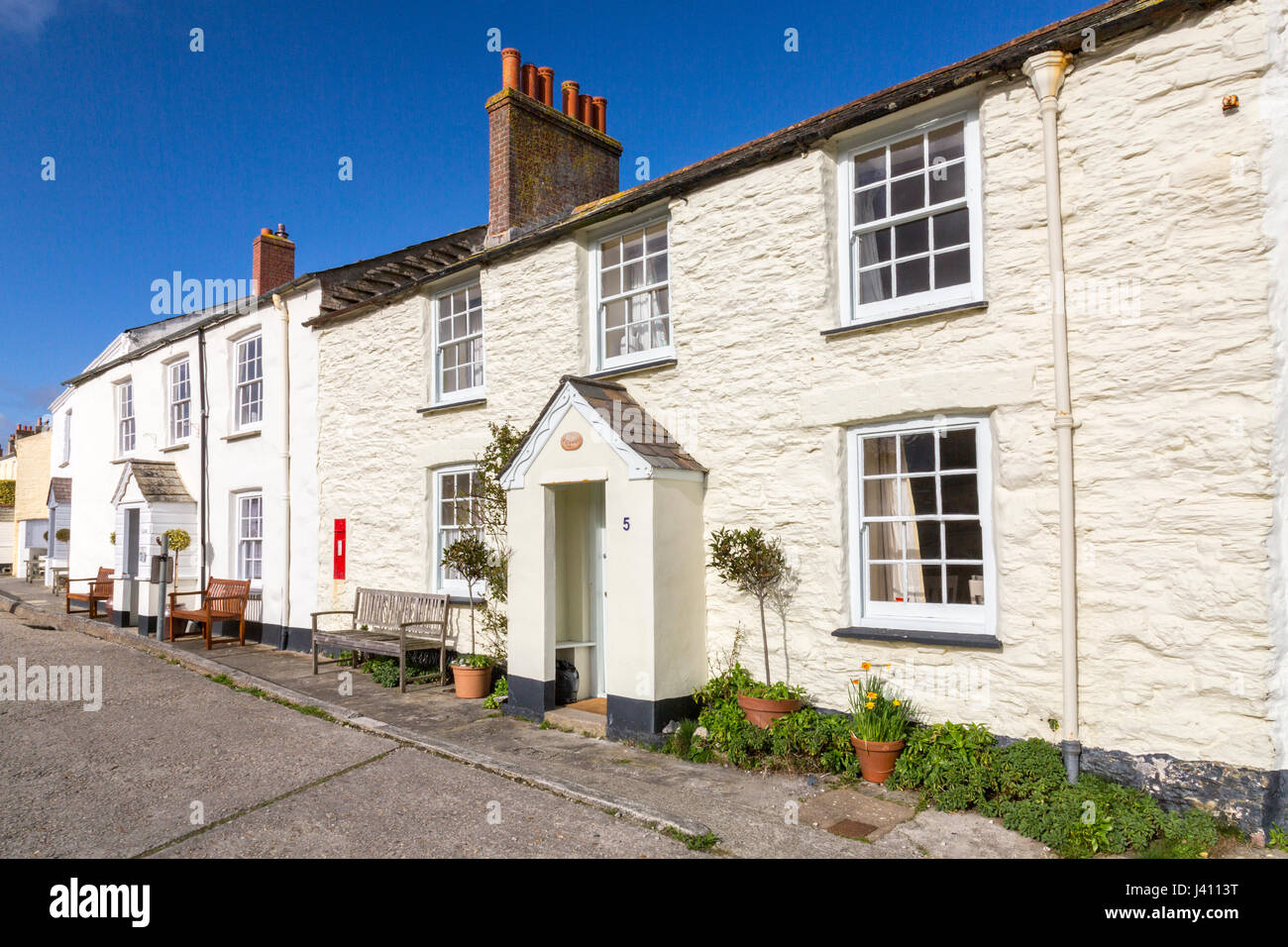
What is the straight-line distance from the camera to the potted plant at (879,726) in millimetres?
6367

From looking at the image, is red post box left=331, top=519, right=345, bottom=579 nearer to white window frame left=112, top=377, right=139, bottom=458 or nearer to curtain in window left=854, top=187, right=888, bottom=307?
curtain in window left=854, top=187, right=888, bottom=307

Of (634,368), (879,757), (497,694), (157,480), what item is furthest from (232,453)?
(879,757)

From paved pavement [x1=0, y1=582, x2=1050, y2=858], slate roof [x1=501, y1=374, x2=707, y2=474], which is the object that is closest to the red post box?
paved pavement [x1=0, y1=582, x2=1050, y2=858]

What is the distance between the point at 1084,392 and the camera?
589 cm

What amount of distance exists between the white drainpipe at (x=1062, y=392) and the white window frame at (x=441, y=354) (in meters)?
6.90

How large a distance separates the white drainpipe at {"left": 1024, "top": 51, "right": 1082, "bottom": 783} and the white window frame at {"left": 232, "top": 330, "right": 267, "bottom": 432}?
42.9ft

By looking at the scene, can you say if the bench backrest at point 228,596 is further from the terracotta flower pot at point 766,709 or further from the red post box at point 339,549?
the terracotta flower pot at point 766,709

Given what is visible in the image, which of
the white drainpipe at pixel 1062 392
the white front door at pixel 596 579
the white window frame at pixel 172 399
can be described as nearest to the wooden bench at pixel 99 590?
the white window frame at pixel 172 399

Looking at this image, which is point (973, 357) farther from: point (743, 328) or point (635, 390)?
point (635, 390)

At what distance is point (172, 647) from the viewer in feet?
44.0

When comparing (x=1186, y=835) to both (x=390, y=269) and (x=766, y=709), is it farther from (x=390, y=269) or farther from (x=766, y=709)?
(x=390, y=269)

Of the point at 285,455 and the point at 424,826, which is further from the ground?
the point at 285,455

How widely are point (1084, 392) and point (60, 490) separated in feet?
94.8

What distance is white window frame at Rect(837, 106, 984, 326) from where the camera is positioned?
21.6 ft
